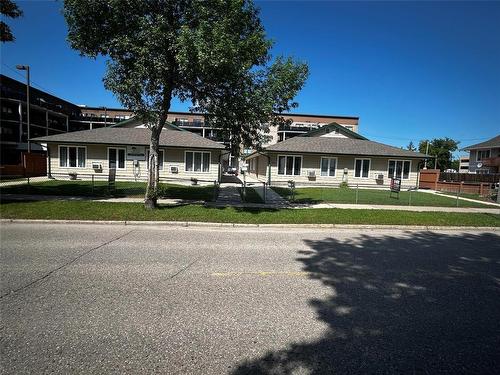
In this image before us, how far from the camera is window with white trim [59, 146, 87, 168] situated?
2662 cm

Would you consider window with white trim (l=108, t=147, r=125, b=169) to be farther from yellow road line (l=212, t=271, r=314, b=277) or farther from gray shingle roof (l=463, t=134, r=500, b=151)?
gray shingle roof (l=463, t=134, r=500, b=151)

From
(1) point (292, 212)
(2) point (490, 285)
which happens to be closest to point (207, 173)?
(1) point (292, 212)

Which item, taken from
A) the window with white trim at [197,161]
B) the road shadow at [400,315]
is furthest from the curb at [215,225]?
the window with white trim at [197,161]

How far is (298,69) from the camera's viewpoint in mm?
12703

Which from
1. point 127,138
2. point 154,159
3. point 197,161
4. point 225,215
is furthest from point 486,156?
point 154,159

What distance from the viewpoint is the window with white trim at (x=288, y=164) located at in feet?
92.3

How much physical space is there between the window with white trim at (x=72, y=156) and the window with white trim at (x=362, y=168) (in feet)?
79.1

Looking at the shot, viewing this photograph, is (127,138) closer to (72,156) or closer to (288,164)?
(72,156)

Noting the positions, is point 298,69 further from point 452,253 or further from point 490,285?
point 490,285

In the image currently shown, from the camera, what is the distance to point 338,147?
97.4 feet

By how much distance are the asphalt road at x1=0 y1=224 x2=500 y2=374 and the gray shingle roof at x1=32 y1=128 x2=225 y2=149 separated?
19388mm

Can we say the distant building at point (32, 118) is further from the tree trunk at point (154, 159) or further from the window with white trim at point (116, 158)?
the tree trunk at point (154, 159)

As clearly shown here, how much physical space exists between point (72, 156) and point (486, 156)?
208ft

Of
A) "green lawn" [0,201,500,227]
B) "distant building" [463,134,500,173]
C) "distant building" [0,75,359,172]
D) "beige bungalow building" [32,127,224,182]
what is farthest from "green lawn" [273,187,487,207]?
"distant building" [463,134,500,173]
